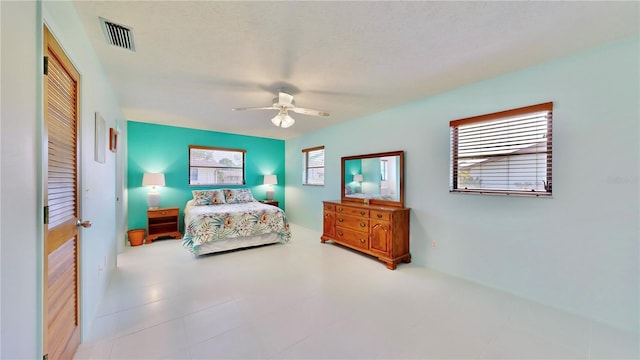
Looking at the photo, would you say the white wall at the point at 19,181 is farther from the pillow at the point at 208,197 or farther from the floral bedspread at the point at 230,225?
the pillow at the point at 208,197

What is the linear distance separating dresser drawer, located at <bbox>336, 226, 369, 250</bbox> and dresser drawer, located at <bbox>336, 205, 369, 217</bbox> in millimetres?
275

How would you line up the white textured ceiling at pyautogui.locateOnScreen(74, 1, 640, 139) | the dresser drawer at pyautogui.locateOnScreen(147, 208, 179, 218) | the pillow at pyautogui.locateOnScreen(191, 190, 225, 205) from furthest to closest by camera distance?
1. the pillow at pyautogui.locateOnScreen(191, 190, 225, 205)
2. the dresser drawer at pyautogui.locateOnScreen(147, 208, 179, 218)
3. the white textured ceiling at pyautogui.locateOnScreen(74, 1, 640, 139)

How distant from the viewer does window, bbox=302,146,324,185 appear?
5420 millimetres

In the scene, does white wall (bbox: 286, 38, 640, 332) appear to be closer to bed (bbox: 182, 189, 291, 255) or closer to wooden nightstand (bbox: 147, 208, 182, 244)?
bed (bbox: 182, 189, 291, 255)

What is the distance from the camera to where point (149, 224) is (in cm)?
459

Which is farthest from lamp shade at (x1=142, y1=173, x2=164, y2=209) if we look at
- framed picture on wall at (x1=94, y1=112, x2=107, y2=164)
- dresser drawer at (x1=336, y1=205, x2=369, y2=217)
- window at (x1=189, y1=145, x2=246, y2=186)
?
dresser drawer at (x1=336, y1=205, x2=369, y2=217)

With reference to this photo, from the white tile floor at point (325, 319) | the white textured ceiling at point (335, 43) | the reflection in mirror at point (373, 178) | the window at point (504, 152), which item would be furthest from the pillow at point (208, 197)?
the window at point (504, 152)

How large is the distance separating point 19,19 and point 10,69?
0.79 ft

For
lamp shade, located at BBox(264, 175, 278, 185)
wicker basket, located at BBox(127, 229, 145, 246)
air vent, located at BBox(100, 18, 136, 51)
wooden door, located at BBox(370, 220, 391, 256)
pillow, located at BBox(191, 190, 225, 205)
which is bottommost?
wicker basket, located at BBox(127, 229, 145, 246)

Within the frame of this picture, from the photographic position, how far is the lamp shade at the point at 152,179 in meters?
Answer: 4.62

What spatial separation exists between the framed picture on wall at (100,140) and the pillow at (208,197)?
2616mm

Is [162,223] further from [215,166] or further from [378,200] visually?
[378,200]

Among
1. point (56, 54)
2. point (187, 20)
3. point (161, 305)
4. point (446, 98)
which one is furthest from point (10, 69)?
point (446, 98)

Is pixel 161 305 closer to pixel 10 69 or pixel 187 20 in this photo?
pixel 10 69
